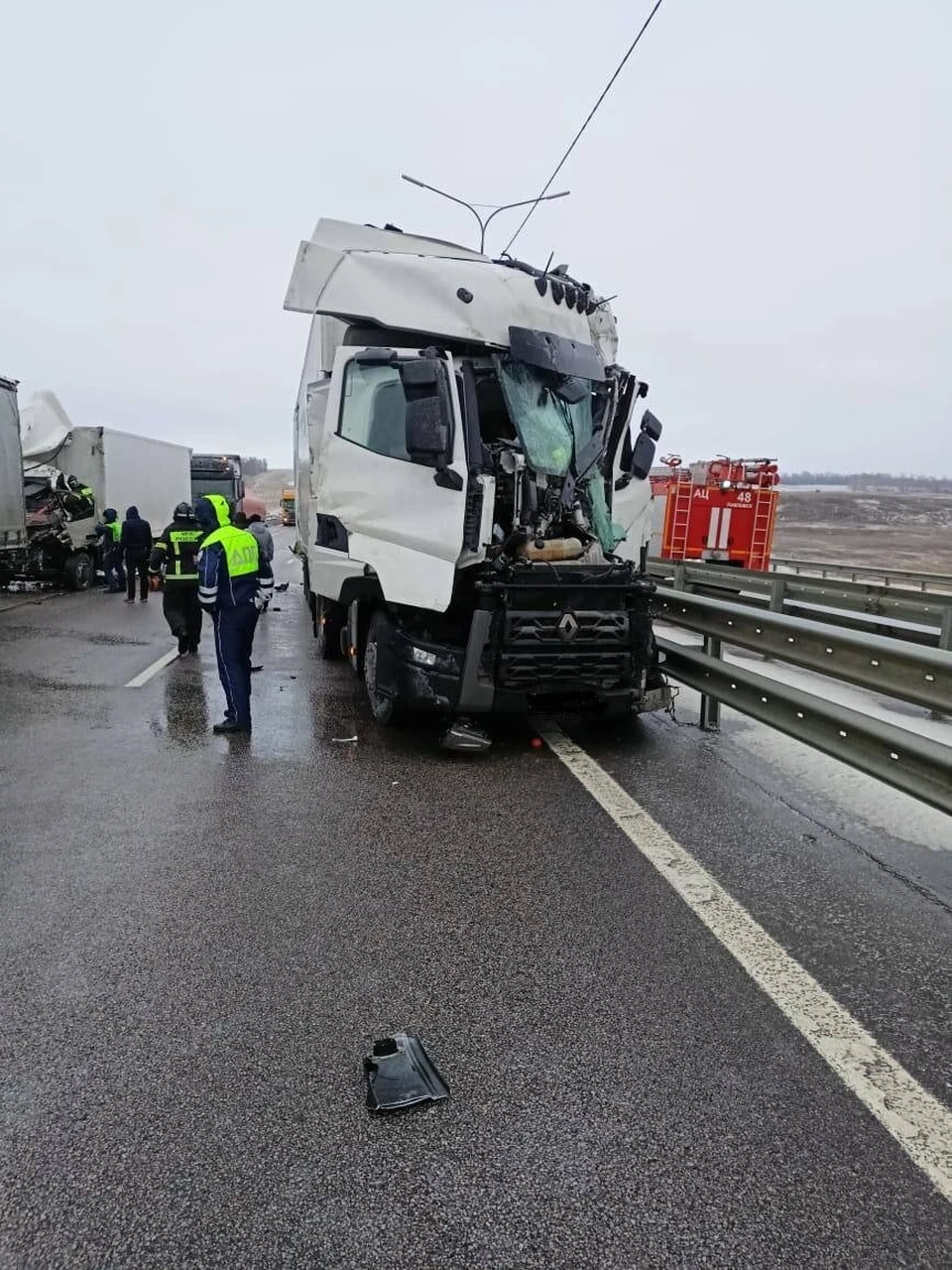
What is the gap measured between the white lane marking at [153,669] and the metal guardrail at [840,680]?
16.8 ft

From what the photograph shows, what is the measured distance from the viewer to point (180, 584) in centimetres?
950

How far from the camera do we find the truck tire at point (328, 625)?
8.41 meters

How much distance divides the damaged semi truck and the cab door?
14mm

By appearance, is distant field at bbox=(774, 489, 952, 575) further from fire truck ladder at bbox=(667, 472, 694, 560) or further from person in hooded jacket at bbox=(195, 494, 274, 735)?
person in hooded jacket at bbox=(195, 494, 274, 735)

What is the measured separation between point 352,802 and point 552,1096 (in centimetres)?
257

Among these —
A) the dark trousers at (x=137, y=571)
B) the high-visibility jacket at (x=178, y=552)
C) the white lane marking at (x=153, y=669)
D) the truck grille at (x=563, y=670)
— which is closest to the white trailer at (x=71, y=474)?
the dark trousers at (x=137, y=571)

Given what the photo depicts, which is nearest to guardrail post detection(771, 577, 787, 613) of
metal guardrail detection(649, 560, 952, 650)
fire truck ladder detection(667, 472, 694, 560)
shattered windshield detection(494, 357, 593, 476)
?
metal guardrail detection(649, 560, 952, 650)

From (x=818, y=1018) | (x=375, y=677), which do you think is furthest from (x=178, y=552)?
(x=818, y=1018)

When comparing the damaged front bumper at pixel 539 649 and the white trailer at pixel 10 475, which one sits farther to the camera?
the white trailer at pixel 10 475

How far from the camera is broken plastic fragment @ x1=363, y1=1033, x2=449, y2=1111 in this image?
229cm

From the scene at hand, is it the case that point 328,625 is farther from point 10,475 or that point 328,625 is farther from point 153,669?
point 10,475

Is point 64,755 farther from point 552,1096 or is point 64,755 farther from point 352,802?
point 552,1096

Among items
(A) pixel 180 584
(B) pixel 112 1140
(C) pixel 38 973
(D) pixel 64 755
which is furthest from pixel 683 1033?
(A) pixel 180 584

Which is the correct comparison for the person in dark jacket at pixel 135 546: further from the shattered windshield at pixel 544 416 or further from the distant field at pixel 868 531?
the distant field at pixel 868 531
